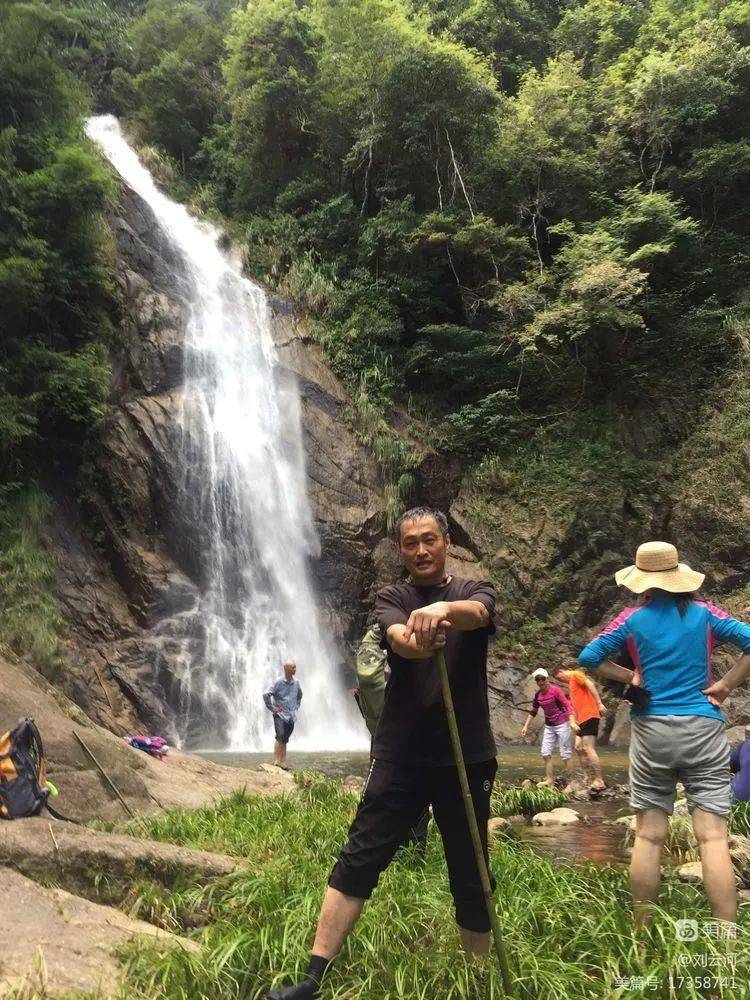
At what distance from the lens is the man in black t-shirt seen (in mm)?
2354

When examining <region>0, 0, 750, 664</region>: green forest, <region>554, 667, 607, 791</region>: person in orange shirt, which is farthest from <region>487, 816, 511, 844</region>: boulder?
<region>0, 0, 750, 664</region>: green forest

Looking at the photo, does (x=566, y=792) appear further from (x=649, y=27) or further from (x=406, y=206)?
(x=649, y=27)

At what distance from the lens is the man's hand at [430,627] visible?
214cm

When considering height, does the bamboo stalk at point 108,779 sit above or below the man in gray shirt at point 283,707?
above

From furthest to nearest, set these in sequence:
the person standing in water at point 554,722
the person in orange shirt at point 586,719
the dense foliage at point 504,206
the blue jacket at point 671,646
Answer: the dense foliage at point 504,206
the person standing in water at point 554,722
the person in orange shirt at point 586,719
the blue jacket at point 671,646

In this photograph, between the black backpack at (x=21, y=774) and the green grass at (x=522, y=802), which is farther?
the green grass at (x=522, y=802)

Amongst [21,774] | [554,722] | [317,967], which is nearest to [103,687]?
[554,722]

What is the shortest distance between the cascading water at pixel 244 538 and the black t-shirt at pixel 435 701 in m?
10.5

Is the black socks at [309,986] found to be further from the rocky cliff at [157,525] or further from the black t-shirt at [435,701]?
the rocky cliff at [157,525]

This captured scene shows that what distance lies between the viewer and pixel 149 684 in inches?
486

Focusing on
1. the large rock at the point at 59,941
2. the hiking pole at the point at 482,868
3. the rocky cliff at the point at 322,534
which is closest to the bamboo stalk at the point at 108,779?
the large rock at the point at 59,941

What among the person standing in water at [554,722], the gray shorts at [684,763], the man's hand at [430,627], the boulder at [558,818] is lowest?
the person standing in water at [554,722]

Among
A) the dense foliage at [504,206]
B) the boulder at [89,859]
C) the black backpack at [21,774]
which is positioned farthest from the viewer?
the dense foliage at [504,206]

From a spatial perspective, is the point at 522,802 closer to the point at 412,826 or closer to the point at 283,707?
the point at 283,707
